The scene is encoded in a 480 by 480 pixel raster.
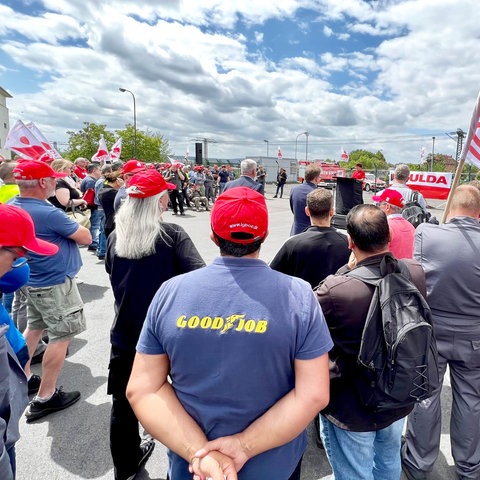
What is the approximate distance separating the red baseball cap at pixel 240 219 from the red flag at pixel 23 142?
7.29 m

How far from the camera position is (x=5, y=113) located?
57781mm

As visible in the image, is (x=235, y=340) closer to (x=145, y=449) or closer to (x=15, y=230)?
(x=15, y=230)

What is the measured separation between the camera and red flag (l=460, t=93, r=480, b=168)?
3.34m

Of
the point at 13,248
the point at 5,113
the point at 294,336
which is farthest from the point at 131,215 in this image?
the point at 5,113

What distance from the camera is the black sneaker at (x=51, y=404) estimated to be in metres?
2.93

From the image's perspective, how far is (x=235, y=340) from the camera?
1.21m

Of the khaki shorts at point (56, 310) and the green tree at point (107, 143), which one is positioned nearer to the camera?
the khaki shorts at point (56, 310)

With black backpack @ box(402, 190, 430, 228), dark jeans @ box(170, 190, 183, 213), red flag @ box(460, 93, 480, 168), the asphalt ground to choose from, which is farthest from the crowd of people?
dark jeans @ box(170, 190, 183, 213)

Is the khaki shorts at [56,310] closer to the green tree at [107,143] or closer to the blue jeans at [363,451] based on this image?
the blue jeans at [363,451]

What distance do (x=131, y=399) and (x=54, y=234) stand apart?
2.12 meters

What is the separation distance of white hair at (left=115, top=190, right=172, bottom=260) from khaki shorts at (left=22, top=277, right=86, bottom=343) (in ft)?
4.21

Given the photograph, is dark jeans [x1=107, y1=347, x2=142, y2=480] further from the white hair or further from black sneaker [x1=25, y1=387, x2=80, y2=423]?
black sneaker [x1=25, y1=387, x2=80, y2=423]

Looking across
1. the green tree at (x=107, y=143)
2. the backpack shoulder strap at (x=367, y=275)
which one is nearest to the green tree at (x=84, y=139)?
the green tree at (x=107, y=143)

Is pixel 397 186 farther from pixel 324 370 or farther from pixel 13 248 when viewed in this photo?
pixel 13 248
